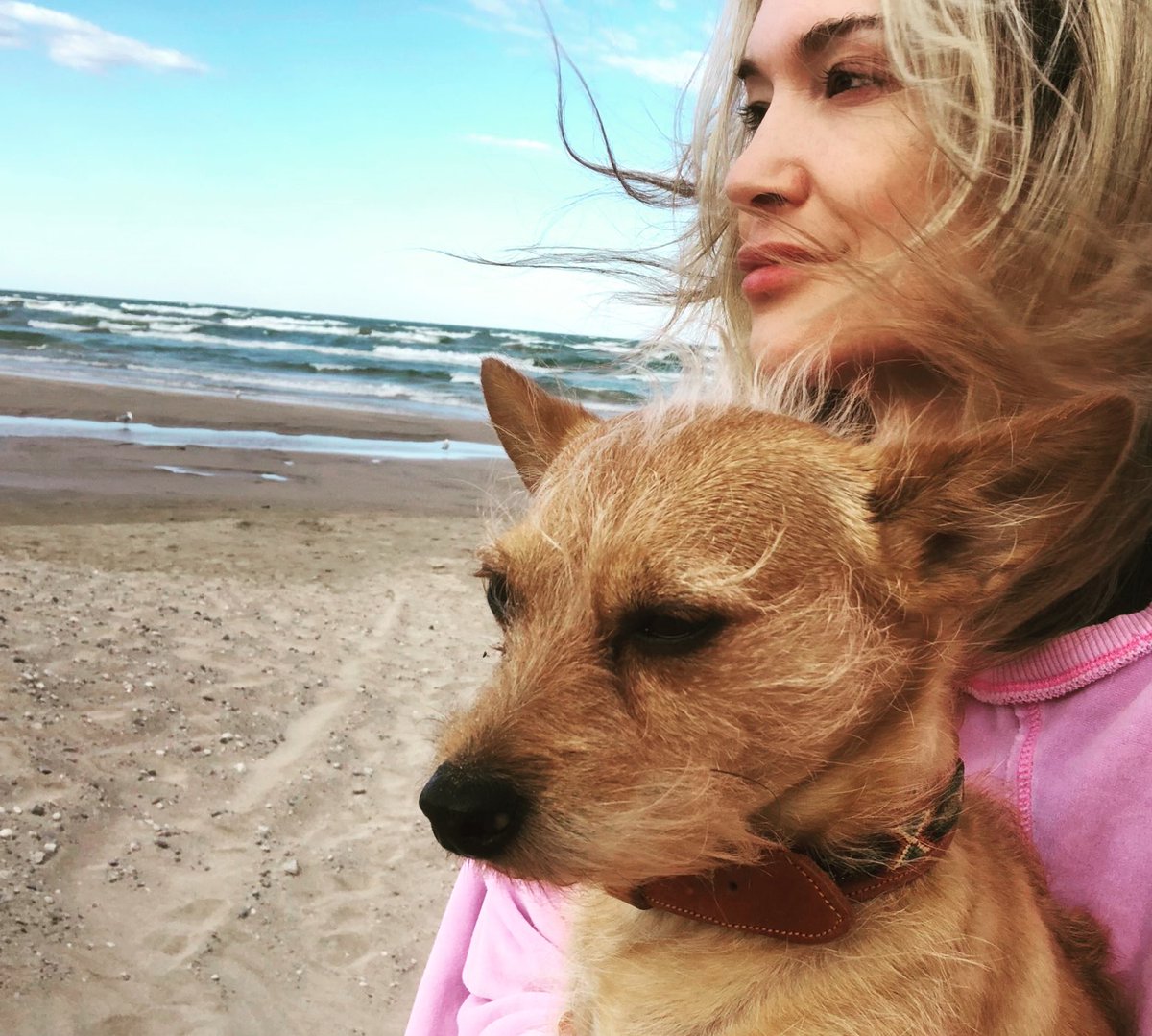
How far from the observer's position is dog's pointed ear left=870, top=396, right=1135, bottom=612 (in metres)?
1.32

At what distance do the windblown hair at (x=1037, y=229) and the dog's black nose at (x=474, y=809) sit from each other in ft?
3.04

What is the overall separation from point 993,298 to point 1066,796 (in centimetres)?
88

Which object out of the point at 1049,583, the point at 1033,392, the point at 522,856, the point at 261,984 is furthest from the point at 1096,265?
the point at 261,984

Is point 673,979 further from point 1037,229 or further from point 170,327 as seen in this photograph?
point 170,327

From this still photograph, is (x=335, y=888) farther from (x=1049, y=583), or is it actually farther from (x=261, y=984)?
(x=1049, y=583)

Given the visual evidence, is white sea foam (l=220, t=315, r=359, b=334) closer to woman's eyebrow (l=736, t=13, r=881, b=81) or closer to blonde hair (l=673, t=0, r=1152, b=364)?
woman's eyebrow (l=736, t=13, r=881, b=81)

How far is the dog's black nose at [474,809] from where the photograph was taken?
1.24 m

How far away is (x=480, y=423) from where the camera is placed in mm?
17672

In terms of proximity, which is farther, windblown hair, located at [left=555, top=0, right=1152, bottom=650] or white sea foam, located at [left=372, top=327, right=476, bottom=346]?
white sea foam, located at [left=372, top=327, right=476, bottom=346]

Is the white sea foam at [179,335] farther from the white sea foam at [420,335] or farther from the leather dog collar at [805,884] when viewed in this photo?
the leather dog collar at [805,884]

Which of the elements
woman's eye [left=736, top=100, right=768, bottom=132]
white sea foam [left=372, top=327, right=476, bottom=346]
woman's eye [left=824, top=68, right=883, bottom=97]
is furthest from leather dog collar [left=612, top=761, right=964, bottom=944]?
white sea foam [left=372, top=327, right=476, bottom=346]

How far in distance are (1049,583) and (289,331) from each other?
35.3 m

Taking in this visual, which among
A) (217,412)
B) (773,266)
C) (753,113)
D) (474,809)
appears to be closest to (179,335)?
(217,412)

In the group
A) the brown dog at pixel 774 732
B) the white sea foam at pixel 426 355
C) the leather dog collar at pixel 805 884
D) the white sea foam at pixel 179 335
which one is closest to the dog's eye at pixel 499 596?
the brown dog at pixel 774 732
